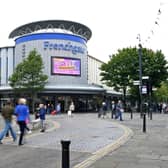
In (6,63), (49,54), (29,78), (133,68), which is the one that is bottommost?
(29,78)

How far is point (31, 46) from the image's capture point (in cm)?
6094

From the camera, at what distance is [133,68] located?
52.4 meters

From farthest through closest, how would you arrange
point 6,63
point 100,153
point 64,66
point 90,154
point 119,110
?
point 6,63 → point 64,66 → point 119,110 → point 100,153 → point 90,154

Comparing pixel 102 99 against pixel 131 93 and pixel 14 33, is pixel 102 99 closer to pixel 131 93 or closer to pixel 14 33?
pixel 131 93

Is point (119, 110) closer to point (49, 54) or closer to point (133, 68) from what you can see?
point (133, 68)

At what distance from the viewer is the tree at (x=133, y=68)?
5216 cm

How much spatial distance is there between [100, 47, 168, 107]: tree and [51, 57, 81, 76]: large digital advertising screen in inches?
333

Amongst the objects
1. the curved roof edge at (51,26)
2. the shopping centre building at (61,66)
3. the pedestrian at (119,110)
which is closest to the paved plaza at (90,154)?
the pedestrian at (119,110)

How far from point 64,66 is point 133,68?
1307 centimetres

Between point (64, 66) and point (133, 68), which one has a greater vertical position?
point (64, 66)

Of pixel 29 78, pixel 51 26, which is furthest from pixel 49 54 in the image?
pixel 29 78

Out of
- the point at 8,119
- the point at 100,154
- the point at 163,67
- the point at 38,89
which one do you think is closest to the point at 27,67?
the point at 38,89

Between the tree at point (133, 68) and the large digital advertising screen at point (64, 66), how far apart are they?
8.45 meters

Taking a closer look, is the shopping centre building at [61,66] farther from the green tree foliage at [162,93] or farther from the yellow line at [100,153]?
the yellow line at [100,153]
